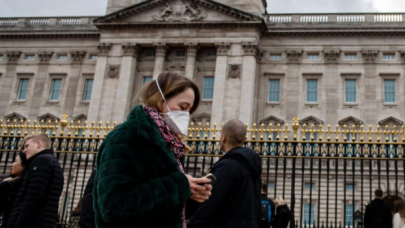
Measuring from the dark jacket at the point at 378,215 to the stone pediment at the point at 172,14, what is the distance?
29528mm

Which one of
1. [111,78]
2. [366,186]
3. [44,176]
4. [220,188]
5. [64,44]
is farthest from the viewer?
[64,44]

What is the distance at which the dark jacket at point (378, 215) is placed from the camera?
9641 millimetres

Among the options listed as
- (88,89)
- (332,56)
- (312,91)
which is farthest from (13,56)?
(332,56)

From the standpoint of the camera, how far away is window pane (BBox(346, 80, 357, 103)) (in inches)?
1442

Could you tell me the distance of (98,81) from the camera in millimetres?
38906

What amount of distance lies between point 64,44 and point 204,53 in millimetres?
13079

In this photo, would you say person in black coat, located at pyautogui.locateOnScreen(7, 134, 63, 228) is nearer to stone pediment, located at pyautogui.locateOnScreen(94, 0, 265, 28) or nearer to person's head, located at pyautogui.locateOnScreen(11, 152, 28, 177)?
person's head, located at pyautogui.locateOnScreen(11, 152, 28, 177)

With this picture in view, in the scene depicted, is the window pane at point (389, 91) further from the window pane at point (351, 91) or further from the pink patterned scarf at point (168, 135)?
the pink patterned scarf at point (168, 135)

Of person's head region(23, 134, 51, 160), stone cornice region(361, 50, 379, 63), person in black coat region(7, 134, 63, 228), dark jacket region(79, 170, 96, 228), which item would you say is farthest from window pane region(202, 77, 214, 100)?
dark jacket region(79, 170, 96, 228)

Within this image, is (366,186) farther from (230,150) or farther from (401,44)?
(230,150)

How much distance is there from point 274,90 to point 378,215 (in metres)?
29.0

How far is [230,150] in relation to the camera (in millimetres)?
5586

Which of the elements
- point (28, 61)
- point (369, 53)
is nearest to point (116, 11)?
point (28, 61)

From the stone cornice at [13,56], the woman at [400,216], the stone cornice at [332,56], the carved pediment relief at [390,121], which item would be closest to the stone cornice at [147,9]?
the stone cornice at [332,56]
